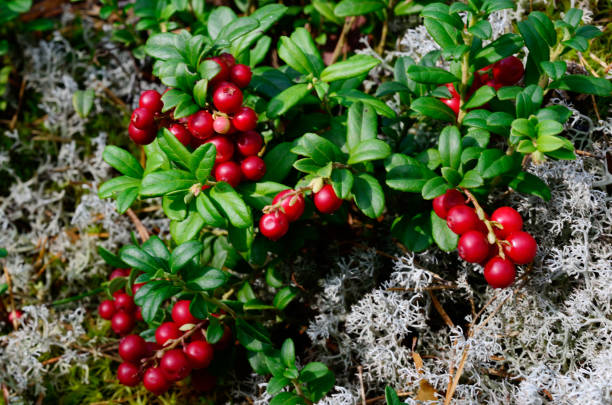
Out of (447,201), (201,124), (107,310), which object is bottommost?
(107,310)

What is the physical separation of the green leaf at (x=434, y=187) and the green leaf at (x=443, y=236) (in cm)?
24

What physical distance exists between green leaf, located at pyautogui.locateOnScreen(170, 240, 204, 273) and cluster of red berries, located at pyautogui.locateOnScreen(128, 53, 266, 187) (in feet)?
1.05

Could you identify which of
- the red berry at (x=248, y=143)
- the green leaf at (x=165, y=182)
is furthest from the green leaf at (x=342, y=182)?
the green leaf at (x=165, y=182)

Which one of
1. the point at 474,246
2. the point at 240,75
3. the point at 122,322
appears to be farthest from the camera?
the point at 122,322

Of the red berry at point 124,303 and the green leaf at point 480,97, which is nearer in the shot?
the green leaf at point 480,97

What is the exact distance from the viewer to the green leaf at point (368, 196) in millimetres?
2352

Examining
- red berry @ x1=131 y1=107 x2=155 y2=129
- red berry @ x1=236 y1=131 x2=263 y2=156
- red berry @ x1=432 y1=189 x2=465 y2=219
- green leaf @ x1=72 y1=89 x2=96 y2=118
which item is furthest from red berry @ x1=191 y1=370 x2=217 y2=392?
green leaf @ x1=72 y1=89 x2=96 y2=118

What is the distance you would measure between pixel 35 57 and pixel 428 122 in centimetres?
295

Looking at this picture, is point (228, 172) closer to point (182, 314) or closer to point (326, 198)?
point (326, 198)

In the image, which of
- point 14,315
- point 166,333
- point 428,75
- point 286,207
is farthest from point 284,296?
point 14,315

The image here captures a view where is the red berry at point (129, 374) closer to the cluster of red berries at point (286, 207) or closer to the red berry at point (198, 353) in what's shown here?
the red berry at point (198, 353)

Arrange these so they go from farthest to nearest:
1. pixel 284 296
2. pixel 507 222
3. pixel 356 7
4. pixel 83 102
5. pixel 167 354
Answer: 1. pixel 83 102
2. pixel 356 7
3. pixel 284 296
4. pixel 167 354
5. pixel 507 222

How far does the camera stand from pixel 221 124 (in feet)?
7.62

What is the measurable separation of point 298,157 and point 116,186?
2.87 feet
